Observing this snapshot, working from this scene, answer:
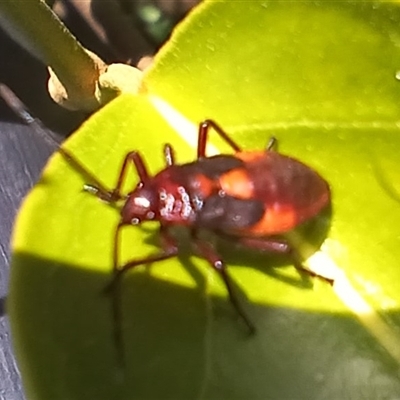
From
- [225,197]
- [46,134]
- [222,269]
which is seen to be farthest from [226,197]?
[46,134]

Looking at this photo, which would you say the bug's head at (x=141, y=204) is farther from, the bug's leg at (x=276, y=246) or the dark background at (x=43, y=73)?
the dark background at (x=43, y=73)

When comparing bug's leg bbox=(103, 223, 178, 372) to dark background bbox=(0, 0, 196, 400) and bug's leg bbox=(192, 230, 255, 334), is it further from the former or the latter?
dark background bbox=(0, 0, 196, 400)

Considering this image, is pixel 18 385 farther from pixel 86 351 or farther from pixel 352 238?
pixel 352 238

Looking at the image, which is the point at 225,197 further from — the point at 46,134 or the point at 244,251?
the point at 46,134

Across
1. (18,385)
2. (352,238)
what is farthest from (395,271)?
(18,385)

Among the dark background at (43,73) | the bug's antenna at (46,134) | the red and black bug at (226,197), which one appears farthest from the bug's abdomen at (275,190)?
the dark background at (43,73)

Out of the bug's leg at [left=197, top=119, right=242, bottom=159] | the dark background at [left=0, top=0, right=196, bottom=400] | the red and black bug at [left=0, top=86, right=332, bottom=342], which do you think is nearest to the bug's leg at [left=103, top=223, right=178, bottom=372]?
the red and black bug at [left=0, top=86, right=332, bottom=342]

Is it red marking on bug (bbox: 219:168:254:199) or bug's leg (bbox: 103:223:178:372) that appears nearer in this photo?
bug's leg (bbox: 103:223:178:372)

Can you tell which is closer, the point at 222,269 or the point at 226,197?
the point at 222,269
